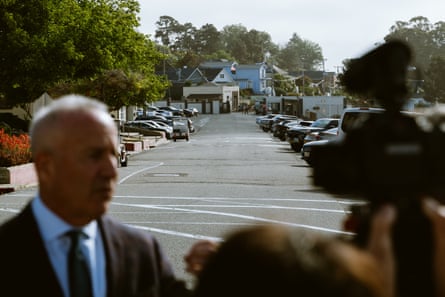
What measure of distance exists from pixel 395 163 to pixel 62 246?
1.56 m

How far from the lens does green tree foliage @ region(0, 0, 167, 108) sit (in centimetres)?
3825

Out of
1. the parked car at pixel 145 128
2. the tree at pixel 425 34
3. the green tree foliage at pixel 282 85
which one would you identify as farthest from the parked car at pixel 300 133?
the green tree foliage at pixel 282 85

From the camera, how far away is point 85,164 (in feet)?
10.2

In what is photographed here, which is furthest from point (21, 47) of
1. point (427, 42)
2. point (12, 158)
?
point (427, 42)

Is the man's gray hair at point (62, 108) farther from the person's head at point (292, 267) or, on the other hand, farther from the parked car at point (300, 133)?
the parked car at point (300, 133)

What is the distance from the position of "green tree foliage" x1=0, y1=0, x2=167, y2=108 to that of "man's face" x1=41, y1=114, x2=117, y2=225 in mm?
35245

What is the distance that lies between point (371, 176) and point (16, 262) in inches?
61.6

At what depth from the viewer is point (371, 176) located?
1995mm

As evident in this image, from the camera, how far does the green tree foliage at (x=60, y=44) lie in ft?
125

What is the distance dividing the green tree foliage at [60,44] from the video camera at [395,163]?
3634cm

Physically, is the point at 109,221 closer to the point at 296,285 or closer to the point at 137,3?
the point at 296,285

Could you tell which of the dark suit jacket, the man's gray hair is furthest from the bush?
the man's gray hair

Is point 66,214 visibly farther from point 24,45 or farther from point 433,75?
point 433,75

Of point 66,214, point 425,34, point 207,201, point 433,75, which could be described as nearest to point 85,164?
point 66,214
